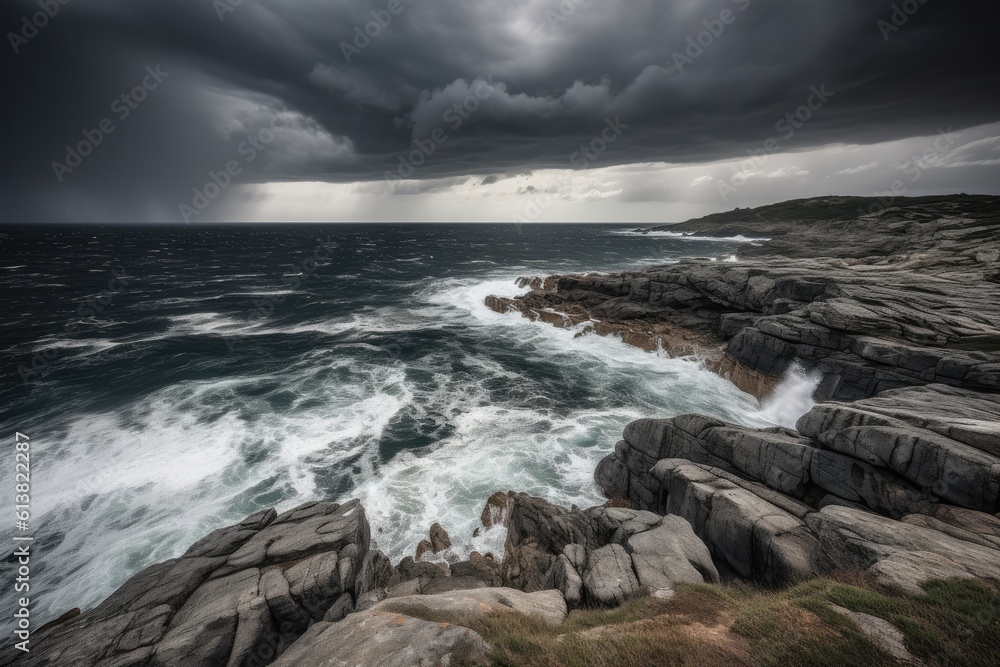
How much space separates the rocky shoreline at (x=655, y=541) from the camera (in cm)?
1008

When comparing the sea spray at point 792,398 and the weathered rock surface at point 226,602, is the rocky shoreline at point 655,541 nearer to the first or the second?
the weathered rock surface at point 226,602

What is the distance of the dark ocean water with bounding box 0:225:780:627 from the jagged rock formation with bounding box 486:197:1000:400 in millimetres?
3669

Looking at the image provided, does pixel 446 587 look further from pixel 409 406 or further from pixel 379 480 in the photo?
pixel 409 406

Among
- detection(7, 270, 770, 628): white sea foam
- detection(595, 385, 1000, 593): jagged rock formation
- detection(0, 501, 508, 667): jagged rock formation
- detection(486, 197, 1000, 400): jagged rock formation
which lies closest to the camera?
detection(0, 501, 508, 667): jagged rock formation

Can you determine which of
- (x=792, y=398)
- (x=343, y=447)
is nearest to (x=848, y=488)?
(x=792, y=398)

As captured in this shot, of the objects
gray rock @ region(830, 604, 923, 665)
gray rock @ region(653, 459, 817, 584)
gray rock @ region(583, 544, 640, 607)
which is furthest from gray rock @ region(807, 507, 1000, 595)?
gray rock @ region(583, 544, 640, 607)

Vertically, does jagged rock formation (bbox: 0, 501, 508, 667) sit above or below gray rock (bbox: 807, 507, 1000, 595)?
below

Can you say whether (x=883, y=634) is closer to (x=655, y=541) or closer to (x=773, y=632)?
(x=773, y=632)

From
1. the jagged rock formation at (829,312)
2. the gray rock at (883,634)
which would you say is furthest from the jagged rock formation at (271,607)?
the jagged rock formation at (829,312)

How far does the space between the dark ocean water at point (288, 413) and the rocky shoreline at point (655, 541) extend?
333cm

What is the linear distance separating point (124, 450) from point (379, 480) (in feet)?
54.3

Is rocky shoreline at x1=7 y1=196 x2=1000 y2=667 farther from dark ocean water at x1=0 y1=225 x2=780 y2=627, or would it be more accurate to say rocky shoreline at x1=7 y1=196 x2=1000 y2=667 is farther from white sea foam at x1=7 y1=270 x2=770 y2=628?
dark ocean water at x1=0 y1=225 x2=780 y2=627

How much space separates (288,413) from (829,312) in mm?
41577

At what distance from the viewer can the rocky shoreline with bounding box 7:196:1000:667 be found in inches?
397
